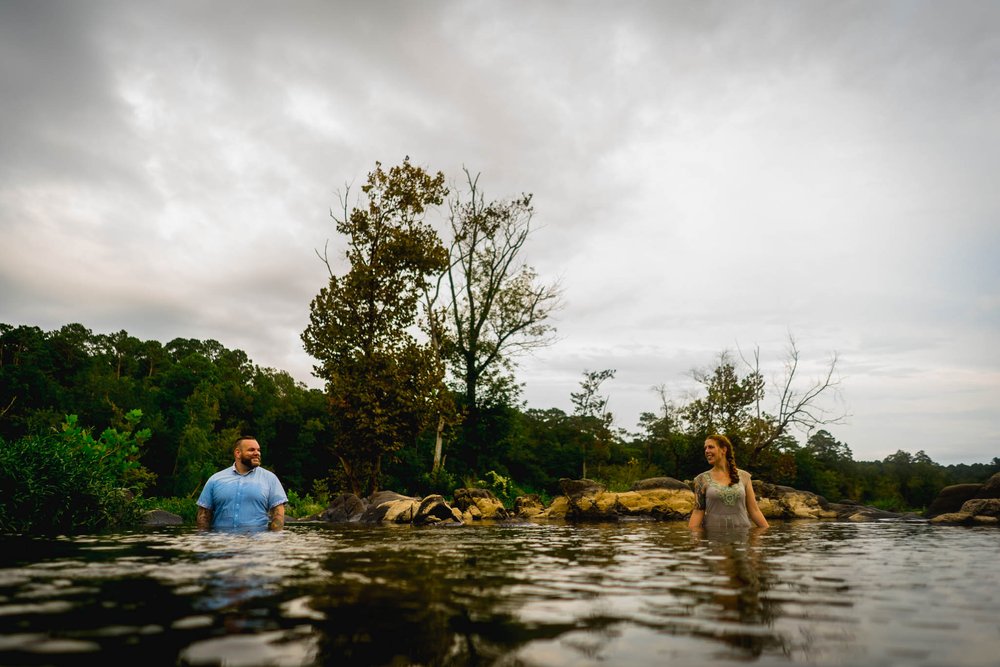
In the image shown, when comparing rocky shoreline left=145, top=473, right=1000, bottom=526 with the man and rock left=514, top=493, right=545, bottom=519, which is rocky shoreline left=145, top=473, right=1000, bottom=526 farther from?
the man

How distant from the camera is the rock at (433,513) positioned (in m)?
18.0

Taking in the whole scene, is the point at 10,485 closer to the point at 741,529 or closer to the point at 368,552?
the point at 368,552

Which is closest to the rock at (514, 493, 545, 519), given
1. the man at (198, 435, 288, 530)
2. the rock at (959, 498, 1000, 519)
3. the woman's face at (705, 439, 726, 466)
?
the rock at (959, 498, 1000, 519)

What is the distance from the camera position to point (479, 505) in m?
22.9

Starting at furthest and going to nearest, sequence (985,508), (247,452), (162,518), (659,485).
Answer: (659,485), (985,508), (162,518), (247,452)

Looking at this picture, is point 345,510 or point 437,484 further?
point 437,484

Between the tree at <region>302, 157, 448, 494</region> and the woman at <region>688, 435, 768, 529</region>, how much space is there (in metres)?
17.6

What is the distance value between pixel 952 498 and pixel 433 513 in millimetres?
20401

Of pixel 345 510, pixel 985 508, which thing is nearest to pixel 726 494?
pixel 345 510

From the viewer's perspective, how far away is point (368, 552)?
6.57 m

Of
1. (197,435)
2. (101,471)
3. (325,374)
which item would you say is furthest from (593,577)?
(197,435)

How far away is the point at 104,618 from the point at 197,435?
1440 inches

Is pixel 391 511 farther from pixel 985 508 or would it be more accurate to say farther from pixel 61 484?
pixel 985 508

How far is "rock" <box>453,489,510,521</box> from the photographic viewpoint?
73.3ft
